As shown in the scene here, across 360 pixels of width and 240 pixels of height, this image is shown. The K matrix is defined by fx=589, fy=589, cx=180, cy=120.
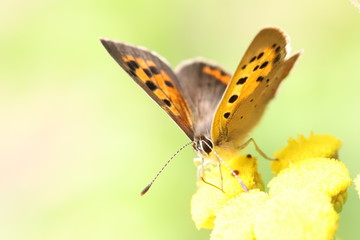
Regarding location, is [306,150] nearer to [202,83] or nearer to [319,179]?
[319,179]

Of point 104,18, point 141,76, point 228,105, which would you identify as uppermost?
point 104,18

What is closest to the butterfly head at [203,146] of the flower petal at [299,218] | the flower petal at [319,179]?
the flower petal at [319,179]

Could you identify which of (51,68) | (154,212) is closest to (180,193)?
(154,212)

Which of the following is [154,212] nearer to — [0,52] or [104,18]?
[104,18]

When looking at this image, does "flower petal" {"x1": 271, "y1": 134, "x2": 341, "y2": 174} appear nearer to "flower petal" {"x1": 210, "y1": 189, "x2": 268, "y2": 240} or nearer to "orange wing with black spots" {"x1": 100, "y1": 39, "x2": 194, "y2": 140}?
"flower petal" {"x1": 210, "y1": 189, "x2": 268, "y2": 240}

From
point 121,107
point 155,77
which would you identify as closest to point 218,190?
point 155,77

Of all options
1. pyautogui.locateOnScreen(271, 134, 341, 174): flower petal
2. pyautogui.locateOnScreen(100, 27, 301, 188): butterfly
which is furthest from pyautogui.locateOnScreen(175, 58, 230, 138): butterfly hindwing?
pyautogui.locateOnScreen(271, 134, 341, 174): flower petal
